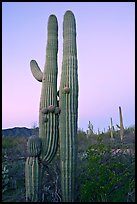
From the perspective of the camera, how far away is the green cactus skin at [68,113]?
6.70 metres

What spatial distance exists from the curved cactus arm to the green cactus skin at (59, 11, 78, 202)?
75cm

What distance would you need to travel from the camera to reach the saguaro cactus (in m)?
6.71

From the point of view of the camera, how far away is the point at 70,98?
6934 mm

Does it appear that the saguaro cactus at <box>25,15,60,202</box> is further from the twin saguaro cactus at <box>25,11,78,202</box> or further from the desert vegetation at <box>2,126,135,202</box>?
the desert vegetation at <box>2,126,135,202</box>

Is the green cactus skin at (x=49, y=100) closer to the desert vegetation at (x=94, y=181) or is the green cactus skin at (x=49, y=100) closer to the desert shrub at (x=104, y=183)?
the desert vegetation at (x=94, y=181)

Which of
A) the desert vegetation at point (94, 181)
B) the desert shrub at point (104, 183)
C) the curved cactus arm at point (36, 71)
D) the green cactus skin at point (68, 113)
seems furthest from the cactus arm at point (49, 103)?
the desert shrub at point (104, 183)

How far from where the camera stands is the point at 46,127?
6.99 meters

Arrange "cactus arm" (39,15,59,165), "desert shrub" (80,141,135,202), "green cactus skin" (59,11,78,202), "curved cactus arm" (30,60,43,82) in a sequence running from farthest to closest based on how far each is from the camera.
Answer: "curved cactus arm" (30,60,43,82)
"cactus arm" (39,15,59,165)
"desert shrub" (80,141,135,202)
"green cactus skin" (59,11,78,202)

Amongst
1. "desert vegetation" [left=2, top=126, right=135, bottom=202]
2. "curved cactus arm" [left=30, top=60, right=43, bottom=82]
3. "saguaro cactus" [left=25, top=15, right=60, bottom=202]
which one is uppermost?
"curved cactus arm" [left=30, top=60, right=43, bottom=82]

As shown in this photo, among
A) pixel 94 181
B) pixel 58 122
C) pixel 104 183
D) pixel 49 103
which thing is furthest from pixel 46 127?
pixel 104 183

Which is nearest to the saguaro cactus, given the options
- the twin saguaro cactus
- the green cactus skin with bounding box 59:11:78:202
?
the twin saguaro cactus

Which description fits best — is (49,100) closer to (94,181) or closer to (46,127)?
(46,127)

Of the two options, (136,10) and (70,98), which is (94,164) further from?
(136,10)

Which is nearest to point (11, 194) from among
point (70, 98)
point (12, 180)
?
point (12, 180)
